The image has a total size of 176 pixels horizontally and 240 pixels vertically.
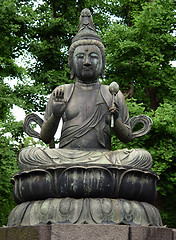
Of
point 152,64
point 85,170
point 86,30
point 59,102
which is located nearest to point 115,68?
point 152,64

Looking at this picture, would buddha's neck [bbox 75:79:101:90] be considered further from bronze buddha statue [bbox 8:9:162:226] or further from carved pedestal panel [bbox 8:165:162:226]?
carved pedestal panel [bbox 8:165:162:226]

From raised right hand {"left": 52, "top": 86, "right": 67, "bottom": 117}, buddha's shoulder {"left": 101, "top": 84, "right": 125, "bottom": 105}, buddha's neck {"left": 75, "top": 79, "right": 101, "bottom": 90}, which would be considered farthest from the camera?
buddha's neck {"left": 75, "top": 79, "right": 101, "bottom": 90}

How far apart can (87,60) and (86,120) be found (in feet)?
3.47

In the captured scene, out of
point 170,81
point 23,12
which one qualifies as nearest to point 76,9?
point 23,12

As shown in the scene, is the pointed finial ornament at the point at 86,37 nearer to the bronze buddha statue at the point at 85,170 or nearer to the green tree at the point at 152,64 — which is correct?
the bronze buddha statue at the point at 85,170

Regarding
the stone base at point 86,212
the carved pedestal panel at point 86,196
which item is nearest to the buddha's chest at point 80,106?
the carved pedestal panel at point 86,196

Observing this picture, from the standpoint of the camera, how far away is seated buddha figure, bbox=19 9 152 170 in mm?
7879

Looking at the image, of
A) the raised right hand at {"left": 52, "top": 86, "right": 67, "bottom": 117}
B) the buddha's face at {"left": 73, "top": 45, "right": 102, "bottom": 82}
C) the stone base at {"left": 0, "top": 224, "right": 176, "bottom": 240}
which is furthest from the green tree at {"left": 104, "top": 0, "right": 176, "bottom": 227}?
the stone base at {"left": 0, "top": 224, "right": 176, "bottom": 240}

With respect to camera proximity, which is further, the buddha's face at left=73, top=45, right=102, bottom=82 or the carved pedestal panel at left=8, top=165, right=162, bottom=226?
the buddha's face at left=73, top=45, right=102, bottom=82

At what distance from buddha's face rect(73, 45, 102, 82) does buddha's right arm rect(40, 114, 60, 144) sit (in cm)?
110

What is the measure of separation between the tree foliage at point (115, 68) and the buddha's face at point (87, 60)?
593 cm

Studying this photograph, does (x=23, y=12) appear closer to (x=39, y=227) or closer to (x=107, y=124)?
(x=107, y=124)

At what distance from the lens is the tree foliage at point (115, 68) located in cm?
1531

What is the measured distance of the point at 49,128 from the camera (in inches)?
336
